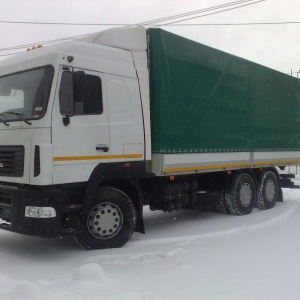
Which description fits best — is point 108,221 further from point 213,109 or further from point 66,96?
point 213,109

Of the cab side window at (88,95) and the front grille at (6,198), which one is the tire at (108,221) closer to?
the front grille at (6,198)

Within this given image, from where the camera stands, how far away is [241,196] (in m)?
9.30

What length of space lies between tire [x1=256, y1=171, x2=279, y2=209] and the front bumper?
6047 mm

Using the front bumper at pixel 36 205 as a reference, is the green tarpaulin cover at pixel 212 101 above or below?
above

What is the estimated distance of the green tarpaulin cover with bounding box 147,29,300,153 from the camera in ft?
22.3

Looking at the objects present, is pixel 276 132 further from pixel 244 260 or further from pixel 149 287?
pixel 149 287

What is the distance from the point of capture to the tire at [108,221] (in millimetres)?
5973

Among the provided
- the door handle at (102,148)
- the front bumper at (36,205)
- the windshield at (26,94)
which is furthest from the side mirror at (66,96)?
the front bumper at (36,205)

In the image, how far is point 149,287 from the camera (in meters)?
4.39

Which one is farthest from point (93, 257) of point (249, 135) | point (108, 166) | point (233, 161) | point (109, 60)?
point (249, 135)

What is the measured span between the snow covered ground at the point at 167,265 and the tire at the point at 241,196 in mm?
1105

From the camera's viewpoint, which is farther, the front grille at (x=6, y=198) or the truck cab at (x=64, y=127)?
the front grille at (x=6, y=198)

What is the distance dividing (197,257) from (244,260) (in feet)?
2.08

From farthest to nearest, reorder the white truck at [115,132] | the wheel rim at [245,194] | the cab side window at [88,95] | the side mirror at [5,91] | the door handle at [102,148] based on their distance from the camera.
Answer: the wheel rim at [245,194] → the side mirror at [5,91] → the door handle at [102,148] → the cab side window at [88,95] → the white truck at [115,132]
